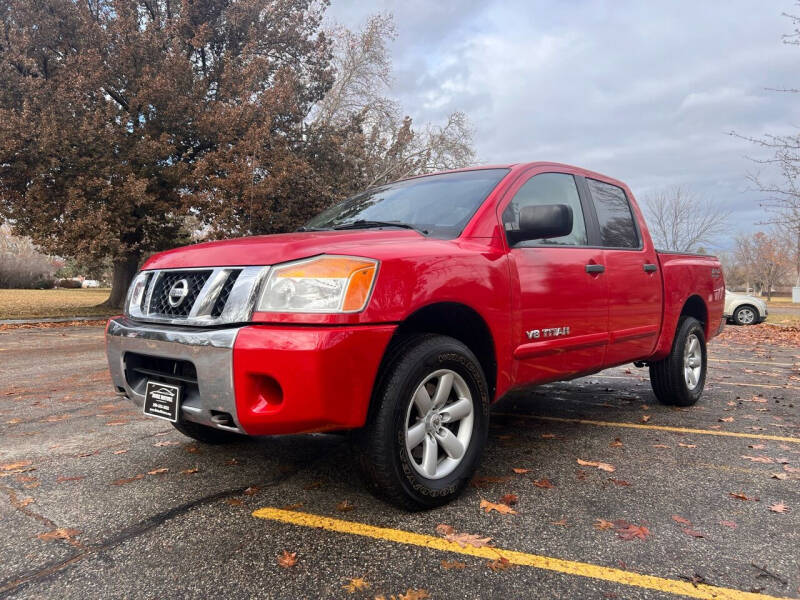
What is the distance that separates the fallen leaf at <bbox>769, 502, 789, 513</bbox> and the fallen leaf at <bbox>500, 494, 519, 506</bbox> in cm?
123

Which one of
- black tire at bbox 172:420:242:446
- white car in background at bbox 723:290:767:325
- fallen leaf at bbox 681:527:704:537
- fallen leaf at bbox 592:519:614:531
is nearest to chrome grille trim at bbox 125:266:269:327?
black tire at bbox 172:420:242:446

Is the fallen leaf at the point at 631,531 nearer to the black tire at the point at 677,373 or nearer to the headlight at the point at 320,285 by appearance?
the headlight at the point at 320,285

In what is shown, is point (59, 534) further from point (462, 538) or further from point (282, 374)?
point (462, 538)

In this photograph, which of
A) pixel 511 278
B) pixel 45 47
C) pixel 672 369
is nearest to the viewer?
pixel 511 278

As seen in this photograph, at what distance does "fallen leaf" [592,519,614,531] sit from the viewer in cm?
242

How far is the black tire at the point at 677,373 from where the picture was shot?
185 inches

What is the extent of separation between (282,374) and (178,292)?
0.80m

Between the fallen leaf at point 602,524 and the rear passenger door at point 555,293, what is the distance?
890 millimetres

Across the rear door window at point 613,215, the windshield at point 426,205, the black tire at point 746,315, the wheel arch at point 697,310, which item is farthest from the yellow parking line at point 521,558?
the black tire at point 746,315

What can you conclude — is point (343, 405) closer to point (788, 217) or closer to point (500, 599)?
point (500, 599)

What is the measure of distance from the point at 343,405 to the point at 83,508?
146cm

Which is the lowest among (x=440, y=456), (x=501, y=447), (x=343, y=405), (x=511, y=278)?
(x=501, y=447)

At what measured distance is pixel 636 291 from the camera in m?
4.09

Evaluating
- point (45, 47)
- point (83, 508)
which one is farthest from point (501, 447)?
point (45, 47)
